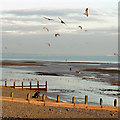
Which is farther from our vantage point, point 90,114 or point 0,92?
Answer: point 0,92

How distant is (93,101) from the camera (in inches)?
1083

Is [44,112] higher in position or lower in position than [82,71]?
lower

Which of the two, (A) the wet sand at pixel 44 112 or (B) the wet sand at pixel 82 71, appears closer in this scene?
(A) the wet sand at pixel 44 112

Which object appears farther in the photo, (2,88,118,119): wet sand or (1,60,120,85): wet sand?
(1,60,120,85): wet sand

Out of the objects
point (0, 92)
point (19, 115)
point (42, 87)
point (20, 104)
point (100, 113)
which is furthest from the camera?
point (42, 87)

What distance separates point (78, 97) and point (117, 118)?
11.7 m

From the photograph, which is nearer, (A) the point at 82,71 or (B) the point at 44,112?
(B) the point at 44,112

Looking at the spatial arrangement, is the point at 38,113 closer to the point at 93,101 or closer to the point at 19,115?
the point at 19,115

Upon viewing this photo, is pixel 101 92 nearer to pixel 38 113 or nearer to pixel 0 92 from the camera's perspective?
pixel 0 92

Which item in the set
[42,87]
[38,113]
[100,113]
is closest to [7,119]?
[38,113]

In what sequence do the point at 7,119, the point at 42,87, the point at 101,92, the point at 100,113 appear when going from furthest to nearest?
the point at 42,87, the point at 101,92, the point at 100,113, the point at 7,119

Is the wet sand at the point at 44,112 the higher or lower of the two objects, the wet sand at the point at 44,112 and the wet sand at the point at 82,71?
the lower

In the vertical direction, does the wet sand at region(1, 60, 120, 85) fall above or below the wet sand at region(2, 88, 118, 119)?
above

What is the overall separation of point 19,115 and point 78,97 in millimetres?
13023
